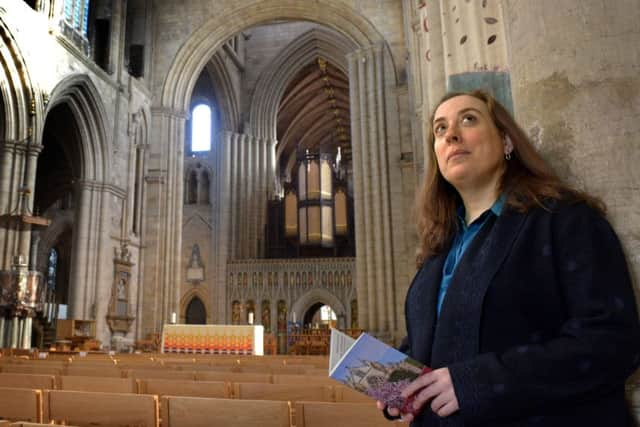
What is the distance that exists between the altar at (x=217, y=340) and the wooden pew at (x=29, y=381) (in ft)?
22.7

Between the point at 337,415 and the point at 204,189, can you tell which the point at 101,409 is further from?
the point at 204,189

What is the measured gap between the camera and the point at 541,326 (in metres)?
1.12

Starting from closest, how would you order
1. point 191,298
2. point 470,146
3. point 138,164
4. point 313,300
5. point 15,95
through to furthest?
point 470,146, point 15,95, point 138,164, point 313,300, point 191,298

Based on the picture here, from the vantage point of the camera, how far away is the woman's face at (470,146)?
4.46 ft

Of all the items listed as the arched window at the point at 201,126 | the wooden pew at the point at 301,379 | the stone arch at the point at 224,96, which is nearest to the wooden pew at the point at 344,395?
the wooden pew at the point at 301,379

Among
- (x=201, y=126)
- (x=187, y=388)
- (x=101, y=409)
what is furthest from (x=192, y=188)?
(x=101, y=409)

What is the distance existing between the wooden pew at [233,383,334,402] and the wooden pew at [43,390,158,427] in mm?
724

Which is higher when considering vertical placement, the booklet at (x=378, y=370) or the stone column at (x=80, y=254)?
the stone column at (x=80, y=254)

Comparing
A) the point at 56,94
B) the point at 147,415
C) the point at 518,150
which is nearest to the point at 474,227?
the point at 518,150

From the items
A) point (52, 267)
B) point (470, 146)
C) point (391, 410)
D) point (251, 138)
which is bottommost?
point (391, 410)

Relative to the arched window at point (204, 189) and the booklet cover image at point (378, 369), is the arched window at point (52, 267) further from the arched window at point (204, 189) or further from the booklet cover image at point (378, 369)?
the booklet cover image at point (378, 369)

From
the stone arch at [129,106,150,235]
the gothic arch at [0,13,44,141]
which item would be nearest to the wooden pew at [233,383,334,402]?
the gothic arch at [0,13,44,141]

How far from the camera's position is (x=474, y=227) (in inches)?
54.6

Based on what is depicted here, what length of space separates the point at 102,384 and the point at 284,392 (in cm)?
116
